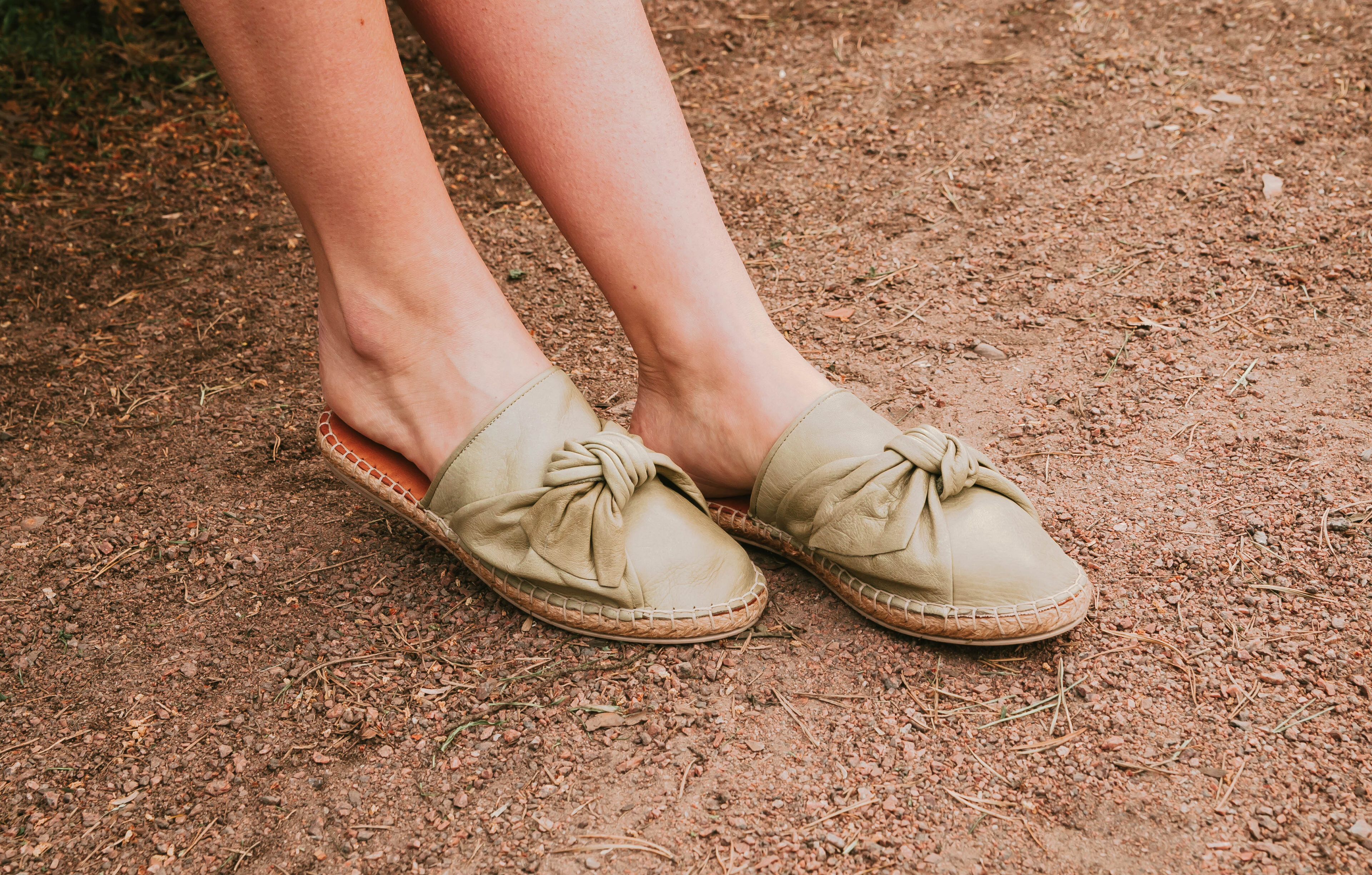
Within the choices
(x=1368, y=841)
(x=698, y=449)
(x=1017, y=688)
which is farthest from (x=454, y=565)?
(x=1368, y=841)

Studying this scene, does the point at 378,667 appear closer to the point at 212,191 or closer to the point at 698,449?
the point at 698,449

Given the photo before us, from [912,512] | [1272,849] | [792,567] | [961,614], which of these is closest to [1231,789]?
[1272,849]

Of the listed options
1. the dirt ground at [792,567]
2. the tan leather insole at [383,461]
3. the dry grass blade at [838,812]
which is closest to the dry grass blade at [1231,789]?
the dirt ground at [792,567]

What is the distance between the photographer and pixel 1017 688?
1.11m

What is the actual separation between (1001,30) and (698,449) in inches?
72.3

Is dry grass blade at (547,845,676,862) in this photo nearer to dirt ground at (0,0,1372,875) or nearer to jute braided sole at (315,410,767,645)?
dirt ground at (0,0,1372,875)

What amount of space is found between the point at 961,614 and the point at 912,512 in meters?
0.12

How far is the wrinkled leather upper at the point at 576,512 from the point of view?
1.12 m

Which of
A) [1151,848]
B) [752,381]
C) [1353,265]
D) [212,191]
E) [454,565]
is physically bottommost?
[1353,265]

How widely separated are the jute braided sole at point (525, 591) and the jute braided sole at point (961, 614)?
10 centimetres

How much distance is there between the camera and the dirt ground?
101 cm

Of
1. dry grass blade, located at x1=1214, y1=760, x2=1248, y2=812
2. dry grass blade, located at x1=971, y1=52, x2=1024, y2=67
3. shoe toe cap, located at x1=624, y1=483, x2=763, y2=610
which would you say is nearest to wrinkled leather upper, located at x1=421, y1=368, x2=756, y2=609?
shoe toe cap, located at x1=624, y1=483, x2=763, y2=610

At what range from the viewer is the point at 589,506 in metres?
1.11

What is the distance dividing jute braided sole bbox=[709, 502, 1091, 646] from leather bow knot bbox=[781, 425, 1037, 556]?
61mm
